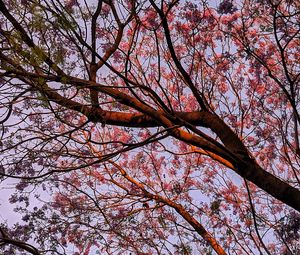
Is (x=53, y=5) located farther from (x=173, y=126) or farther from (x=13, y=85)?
(x=173, y=126)

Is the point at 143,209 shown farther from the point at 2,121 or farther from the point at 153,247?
the point at 2,121

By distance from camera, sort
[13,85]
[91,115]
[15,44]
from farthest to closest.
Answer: [91,115] → [13,85] → [15,44]

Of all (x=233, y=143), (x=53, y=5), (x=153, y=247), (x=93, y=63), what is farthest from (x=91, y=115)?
(x=153, y=247)

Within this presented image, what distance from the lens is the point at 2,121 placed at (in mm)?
2938

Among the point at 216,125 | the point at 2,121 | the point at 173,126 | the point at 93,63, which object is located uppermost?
the point at 93,63

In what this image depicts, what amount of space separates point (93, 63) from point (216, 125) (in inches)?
46.3

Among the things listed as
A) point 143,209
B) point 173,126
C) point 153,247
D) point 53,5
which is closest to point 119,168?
point 143,209

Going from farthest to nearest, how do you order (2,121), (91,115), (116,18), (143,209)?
1. (143,209)
2. (116,18)
3. (91,115)
4. (2,121)

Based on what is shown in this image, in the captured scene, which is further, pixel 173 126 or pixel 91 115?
pixel 91 115

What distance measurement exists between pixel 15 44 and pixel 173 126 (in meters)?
1.20

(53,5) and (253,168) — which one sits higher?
(53,5)

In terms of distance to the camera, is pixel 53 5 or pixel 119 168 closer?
pixel 53 5

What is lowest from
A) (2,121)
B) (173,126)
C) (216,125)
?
(2,121)

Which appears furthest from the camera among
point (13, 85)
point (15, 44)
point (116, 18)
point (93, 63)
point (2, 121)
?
point (116, 18)
